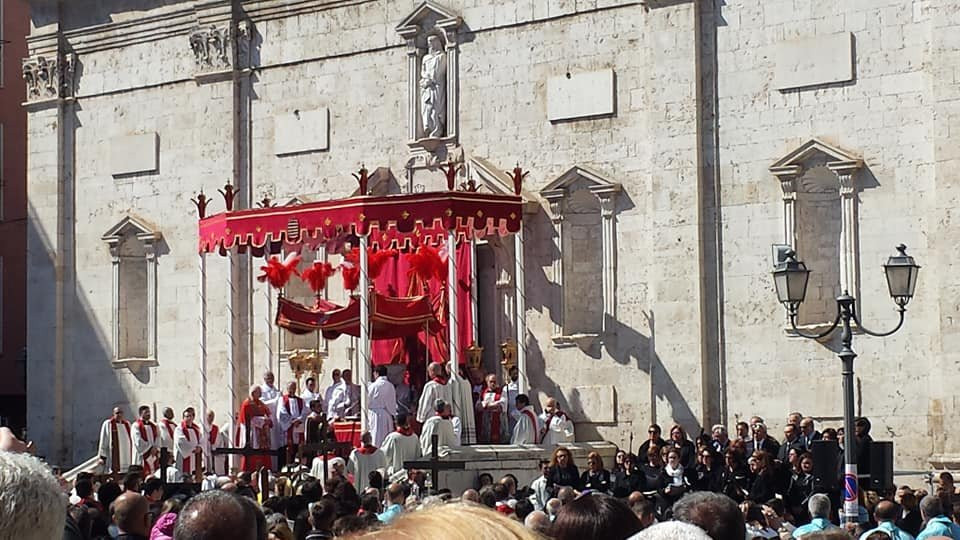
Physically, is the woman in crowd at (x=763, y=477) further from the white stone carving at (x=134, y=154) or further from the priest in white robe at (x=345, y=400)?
the white stone carving at (x=134, y=154)

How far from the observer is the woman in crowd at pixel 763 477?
21297 mm

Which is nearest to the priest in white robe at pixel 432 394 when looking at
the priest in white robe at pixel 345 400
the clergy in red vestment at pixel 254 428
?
the priest in white robe at pixel 345 400

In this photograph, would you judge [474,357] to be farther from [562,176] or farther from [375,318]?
[562,176]

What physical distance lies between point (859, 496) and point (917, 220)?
26.5 ft

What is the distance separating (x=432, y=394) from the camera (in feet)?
85.2

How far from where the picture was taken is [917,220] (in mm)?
24547

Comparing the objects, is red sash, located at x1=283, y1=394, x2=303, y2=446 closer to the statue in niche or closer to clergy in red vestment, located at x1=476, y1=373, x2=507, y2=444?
clergy in red vestment, located at x1=476, y1=373, x2=507, y2=444

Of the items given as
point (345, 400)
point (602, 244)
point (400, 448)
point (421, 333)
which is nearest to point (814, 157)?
point (602, 244)

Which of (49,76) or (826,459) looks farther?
(49,76)

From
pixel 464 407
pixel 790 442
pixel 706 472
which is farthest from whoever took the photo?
pixel 464 407

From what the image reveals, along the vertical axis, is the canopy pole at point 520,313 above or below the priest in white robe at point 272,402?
above

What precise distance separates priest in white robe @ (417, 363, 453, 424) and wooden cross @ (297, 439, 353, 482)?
4.05 feet

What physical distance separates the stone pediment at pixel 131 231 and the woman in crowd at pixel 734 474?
1461 centimetres

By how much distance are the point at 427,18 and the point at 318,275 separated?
4833 mm
